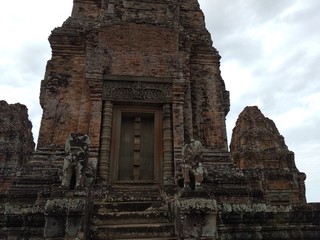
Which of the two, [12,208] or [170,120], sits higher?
[170,120]

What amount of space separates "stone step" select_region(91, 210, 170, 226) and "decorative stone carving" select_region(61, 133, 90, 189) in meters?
1.05

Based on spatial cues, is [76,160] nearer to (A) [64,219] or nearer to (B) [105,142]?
(A) [64,219]

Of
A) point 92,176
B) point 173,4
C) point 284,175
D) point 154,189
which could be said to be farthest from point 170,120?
point 284,175

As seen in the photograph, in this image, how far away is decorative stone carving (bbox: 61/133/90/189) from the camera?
22.4ft

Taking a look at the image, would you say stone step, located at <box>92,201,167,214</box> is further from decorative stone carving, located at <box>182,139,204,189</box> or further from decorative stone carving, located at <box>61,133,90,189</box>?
decorative stone carving, located at <box>182,139,204,189</box>

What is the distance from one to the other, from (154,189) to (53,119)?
13.1 ft

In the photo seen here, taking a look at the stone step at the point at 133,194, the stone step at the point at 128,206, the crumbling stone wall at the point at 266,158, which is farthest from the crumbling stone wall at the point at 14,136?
the crumbling stone wall at the point at 266,158

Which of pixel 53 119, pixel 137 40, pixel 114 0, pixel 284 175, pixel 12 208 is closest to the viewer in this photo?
pixel 12 208

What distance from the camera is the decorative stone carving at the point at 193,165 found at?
6.84 m

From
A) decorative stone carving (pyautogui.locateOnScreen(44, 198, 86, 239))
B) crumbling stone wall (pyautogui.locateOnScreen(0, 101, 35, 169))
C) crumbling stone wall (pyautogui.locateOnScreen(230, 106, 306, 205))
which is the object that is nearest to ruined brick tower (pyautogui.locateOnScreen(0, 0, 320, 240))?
decorative stone carving (pyautogui.locateOnScreen(44, 198, 86, 239))

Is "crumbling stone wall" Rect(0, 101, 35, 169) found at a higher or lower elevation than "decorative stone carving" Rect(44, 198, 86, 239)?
higher

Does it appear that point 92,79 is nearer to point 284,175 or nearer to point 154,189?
point 154,189

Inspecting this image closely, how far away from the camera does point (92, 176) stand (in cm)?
873

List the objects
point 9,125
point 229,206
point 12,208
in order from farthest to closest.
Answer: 1. point 9,125
2. point 229,206
3. point 12,208
